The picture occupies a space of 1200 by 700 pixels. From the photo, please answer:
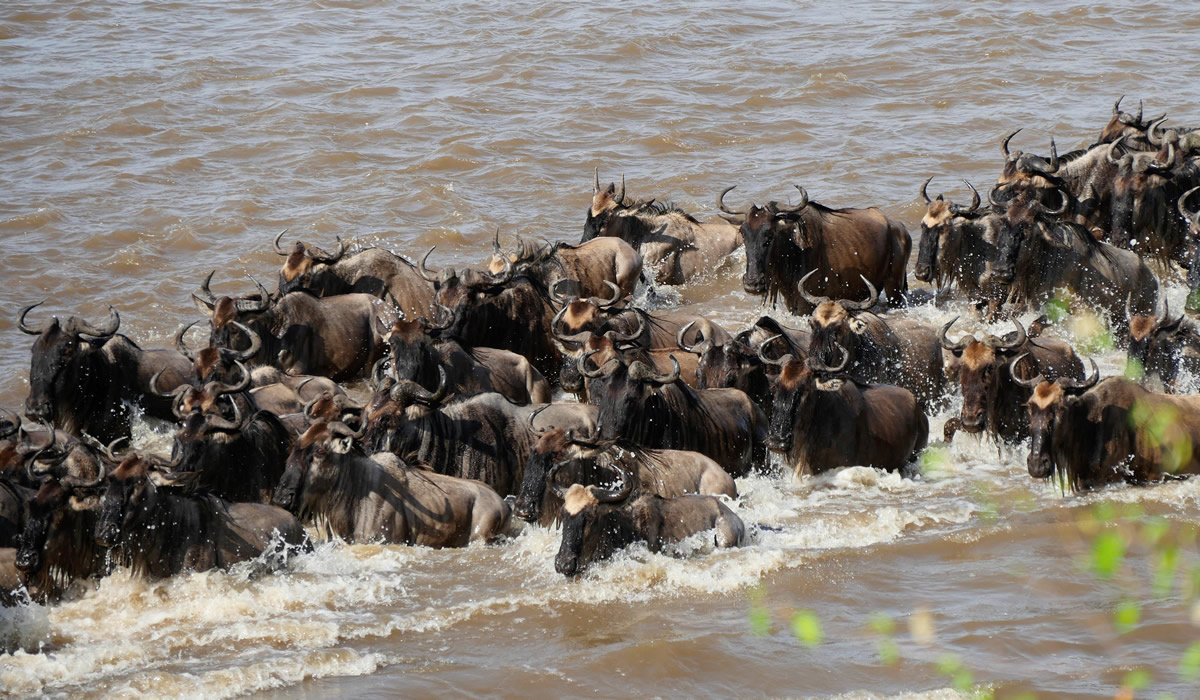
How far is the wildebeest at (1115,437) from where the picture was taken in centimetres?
1055

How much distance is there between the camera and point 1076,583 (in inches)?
357

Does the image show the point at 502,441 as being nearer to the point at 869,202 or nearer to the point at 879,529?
the point at 879,529

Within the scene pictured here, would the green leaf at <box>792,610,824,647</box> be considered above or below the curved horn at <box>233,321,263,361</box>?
below

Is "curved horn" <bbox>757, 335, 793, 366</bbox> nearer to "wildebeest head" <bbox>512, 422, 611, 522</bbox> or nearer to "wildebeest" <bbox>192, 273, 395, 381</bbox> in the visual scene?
"wildebeest head" <bbox>512, 422, 611, 522</bbox>

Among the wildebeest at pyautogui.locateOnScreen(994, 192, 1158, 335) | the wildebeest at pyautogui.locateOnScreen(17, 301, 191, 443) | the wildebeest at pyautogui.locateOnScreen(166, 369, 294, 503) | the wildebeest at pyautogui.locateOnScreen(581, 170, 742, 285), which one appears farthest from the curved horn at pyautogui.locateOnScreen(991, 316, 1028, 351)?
the wildebeest at pyautogui.locateOnScreen(17, 301, 191, 443)

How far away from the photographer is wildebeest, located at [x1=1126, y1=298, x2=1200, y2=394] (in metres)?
11.5

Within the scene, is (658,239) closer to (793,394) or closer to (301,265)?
(301,265)

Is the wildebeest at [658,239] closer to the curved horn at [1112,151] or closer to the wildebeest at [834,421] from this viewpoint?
the curved horn at [1112,151]

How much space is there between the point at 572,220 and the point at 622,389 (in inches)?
324

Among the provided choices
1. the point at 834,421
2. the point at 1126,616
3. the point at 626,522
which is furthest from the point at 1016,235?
the point at 626,522

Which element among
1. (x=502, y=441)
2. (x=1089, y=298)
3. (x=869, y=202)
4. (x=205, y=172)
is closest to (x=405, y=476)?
(x=502, y=441)

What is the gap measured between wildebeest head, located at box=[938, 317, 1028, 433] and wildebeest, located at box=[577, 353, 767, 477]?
164 cm

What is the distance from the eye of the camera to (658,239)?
1591cm

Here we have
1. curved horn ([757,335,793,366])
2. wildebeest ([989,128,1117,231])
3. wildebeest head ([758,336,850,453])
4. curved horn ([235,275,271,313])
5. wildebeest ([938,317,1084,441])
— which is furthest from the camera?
wildebeest ([989,128,1117,231])
